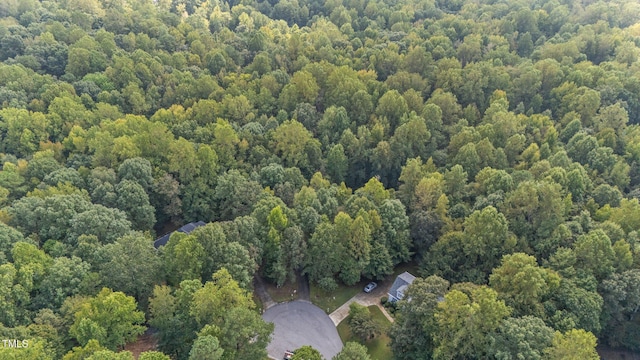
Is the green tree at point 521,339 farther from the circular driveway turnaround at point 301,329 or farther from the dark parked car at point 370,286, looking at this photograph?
the dark parked car at point 370,286

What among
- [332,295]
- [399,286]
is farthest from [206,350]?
[399,286]

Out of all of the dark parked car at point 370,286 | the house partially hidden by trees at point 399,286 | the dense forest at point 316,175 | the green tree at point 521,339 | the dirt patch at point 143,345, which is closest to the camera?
the green tree at point 521,339

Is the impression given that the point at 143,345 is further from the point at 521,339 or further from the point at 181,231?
the point at 521,339

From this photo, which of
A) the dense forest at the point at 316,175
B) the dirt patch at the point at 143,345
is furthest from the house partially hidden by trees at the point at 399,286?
the dirt patch at the point at 143,345

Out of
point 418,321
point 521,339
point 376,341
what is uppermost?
point 521,339

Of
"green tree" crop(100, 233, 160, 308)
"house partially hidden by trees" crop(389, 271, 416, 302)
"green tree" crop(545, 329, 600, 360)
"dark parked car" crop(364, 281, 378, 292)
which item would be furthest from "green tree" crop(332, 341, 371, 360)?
"green tree" crop(100, 233, 160, 308)

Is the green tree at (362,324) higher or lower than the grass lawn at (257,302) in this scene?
higher
